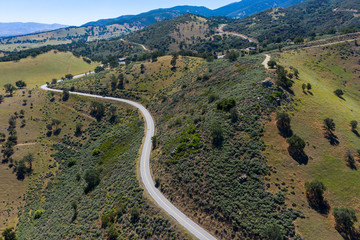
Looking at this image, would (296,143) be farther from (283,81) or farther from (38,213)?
(38,213)

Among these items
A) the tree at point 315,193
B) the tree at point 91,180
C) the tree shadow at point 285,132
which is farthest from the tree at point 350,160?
the tree at point 91,180

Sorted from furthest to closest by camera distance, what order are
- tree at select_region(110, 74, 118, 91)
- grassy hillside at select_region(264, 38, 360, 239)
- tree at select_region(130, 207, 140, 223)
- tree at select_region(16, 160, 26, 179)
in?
tree at select_region(110, 74, 118, 91) → tree at select_region(16, 160, 26, 179) → tree at select_region(130, 207, 140, 223) → grassy hillside at select_region(264, 38, 360, 239)

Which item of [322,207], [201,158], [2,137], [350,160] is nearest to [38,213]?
[2,137]

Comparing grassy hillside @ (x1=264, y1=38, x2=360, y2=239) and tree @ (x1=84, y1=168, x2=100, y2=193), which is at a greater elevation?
grassy hillside @ (x1=264, y1=38, x2=360, y2=239)

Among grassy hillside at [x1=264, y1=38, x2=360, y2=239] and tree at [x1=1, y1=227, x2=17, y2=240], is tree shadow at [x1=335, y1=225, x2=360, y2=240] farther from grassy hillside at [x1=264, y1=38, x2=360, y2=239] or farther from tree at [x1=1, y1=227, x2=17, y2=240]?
tree at [x1=1, y1=227, x2=17, y2=240]

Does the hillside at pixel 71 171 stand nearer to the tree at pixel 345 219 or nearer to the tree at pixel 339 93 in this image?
the tree at pixel 345 219

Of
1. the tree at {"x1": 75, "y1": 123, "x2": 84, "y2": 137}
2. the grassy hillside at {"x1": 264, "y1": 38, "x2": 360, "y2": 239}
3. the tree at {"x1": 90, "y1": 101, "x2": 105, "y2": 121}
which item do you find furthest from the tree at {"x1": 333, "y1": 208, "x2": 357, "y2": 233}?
the tree at {"x1": 75, "y1": 123, "x2": 84, "y2": 137}
